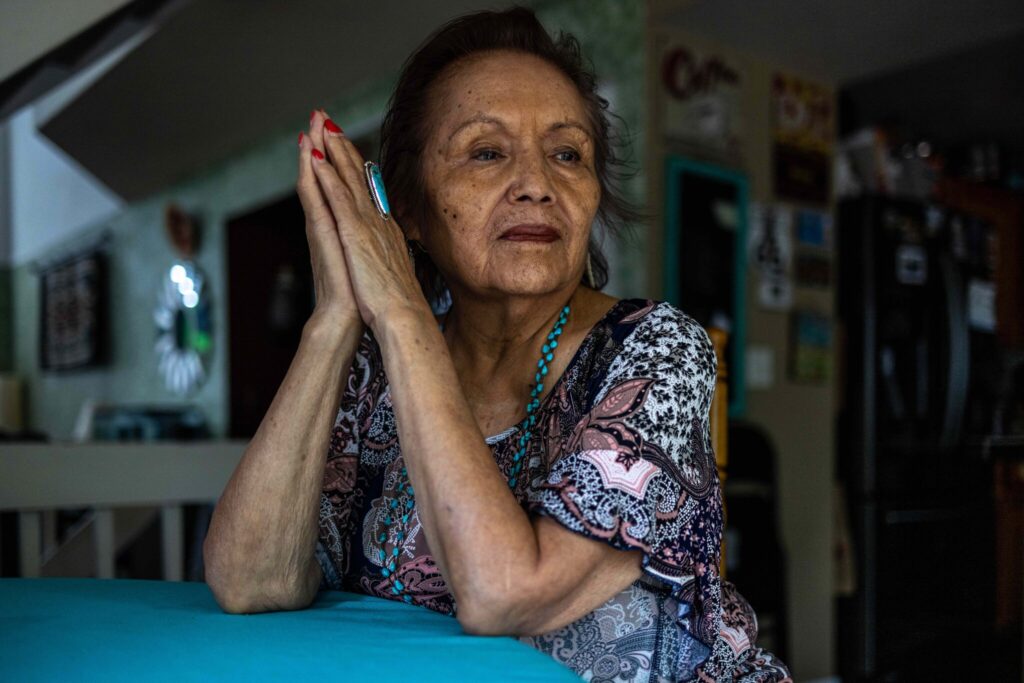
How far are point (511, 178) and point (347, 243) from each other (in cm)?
26

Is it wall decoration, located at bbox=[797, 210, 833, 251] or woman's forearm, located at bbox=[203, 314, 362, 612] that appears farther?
wall decoration, located at bbox=[797, 210, 833, 251]

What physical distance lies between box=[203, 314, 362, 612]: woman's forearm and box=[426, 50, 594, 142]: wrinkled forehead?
14.6 inches

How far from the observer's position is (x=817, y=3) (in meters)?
2.98

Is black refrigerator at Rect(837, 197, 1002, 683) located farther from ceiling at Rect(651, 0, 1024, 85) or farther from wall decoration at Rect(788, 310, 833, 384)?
ceiling at Rect(651, 0, 1024, 85)

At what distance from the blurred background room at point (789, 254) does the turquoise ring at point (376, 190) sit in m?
1.11

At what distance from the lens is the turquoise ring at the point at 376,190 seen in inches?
46.0

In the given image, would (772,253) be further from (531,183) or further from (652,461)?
(652,461)

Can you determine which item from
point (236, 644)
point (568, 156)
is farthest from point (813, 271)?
point (236, 644)

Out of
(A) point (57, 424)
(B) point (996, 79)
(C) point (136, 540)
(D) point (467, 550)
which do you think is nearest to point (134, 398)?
(A) point (57, 424)

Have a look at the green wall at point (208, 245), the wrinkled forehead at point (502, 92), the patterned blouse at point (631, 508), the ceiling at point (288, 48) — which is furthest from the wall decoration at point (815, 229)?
the patterned blouse at point (631, 508)

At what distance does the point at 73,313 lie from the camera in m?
7.70

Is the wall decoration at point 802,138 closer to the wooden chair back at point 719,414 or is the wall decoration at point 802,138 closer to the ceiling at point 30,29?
the wooden chair back at point 719,414

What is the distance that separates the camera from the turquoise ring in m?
1.17

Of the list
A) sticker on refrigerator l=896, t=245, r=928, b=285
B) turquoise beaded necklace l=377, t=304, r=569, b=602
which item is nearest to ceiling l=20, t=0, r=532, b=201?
A: sticker on refrigerator l=896, t=245, r=928, b=285
